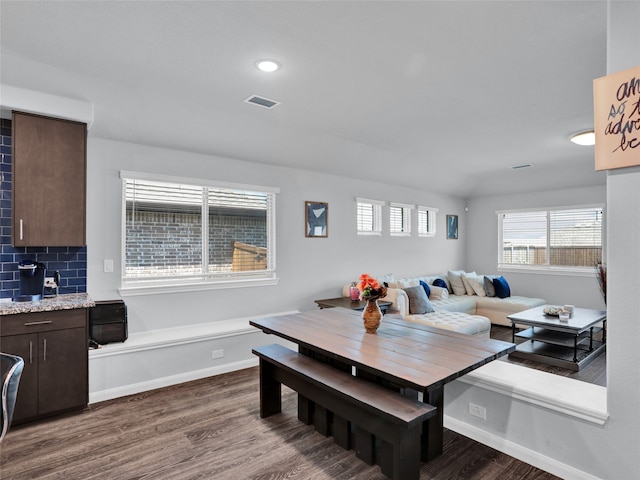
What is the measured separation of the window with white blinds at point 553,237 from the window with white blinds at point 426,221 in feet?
4.84

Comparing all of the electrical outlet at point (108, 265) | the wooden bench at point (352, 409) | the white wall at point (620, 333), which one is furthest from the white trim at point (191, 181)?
the white wall at point (620, 333)

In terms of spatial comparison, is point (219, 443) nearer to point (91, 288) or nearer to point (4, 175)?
point (91, 288)

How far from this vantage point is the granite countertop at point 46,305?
269 centimetres

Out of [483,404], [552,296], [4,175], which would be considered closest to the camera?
[483,404]

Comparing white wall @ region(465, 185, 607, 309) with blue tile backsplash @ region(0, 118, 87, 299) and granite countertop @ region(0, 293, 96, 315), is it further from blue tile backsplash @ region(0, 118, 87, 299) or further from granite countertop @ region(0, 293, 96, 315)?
blue tile backsplash @ region(0, 118, 87, 299)

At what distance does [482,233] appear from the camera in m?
7.82

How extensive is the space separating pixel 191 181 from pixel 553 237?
6.50 metres

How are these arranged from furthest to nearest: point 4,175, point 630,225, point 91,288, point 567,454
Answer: point 91,288, point 4,175, point 567,454, point 630,225

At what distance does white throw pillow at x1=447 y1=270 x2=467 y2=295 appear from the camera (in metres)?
6.80

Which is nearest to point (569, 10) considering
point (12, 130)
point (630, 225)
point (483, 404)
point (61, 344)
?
point (630, 225)

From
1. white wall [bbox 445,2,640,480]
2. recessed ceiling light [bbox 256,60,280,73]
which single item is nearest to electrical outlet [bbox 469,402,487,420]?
white wall [bbox 445,2,640,480]

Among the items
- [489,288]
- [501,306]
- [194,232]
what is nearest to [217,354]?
[194,232]

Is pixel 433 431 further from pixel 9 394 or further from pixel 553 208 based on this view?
pixel 553 208

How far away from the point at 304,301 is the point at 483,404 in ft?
9.70
